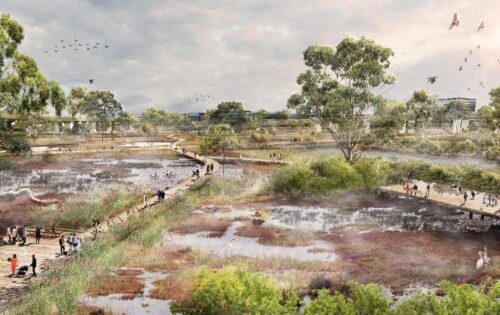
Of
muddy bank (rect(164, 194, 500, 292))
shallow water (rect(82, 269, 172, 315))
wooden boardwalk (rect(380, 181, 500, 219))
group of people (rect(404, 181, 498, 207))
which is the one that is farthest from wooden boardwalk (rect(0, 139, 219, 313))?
group of people (rect(404, 181, 498, 207))

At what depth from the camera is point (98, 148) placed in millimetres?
111438

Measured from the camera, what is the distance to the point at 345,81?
6094 cm

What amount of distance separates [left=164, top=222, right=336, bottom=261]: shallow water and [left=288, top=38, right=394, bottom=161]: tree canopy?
30.4m

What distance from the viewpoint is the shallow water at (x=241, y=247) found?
30109 mm

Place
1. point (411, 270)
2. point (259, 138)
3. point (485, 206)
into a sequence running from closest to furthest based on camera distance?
point (411, 270)
point (485, 206)
point (259, 138)

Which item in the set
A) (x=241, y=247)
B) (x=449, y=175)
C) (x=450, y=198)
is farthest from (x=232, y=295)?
(x=449, y=175)

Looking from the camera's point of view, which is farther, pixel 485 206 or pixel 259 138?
pixel 259 138

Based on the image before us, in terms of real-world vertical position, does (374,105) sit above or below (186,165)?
above

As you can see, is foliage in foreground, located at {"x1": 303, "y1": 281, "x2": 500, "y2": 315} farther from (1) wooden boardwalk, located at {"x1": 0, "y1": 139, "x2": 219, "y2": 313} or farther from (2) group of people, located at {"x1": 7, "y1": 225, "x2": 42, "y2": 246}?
(2) group of people, located at {"x1": 7, "y1": 225, "x2": 42, "y2": 246}

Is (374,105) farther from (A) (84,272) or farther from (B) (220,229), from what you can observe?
(A) (84,272)

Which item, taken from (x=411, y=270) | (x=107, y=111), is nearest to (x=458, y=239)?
(x=411, y=270)

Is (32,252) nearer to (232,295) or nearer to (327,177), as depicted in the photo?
(232,295)

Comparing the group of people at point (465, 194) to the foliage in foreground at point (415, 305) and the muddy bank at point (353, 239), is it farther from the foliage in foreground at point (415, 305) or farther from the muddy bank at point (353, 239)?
the foliage in foreground at point (415, 305)

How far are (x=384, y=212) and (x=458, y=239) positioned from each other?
35.4 feet
